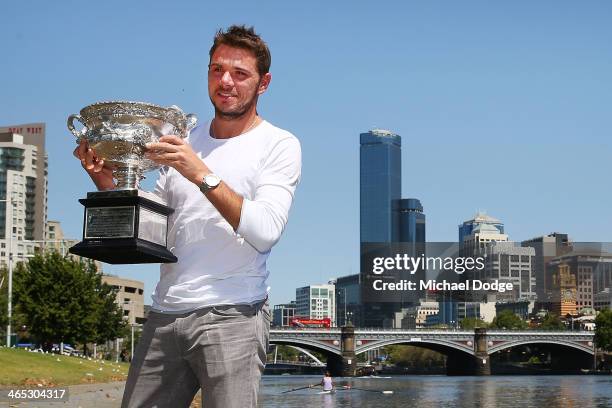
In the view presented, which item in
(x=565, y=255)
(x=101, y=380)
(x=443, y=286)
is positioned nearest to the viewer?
(x=101, y=380)

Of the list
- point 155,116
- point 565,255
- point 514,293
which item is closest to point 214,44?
point 155,116

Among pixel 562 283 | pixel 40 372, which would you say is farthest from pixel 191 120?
pixel 562 283

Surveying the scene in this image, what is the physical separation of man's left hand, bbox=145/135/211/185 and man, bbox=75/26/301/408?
0.05 metres

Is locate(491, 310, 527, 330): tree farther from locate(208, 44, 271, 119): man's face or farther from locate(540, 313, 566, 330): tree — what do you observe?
locate(208, 44, 271, 119): man's face

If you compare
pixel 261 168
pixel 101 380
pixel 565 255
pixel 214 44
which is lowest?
pixel 101 380

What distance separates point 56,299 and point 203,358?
62.7m

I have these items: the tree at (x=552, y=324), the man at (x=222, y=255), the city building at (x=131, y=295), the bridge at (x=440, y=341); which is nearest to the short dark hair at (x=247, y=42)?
the man at (x=222, y=255)

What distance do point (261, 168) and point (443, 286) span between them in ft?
447

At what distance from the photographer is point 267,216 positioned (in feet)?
13.5

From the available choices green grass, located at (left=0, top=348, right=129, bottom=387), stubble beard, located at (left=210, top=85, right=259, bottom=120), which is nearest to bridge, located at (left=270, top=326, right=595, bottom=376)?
green grass, located at (left=0, top=348, right=129, bottom=387)

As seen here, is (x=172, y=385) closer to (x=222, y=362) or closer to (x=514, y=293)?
(x=222, y=362)

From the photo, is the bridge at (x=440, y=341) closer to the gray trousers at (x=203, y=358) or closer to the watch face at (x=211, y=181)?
the gray trousers at (x=203, y=358)

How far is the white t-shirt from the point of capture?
4219mm

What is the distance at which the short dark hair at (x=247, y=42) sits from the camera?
4.36 meters
